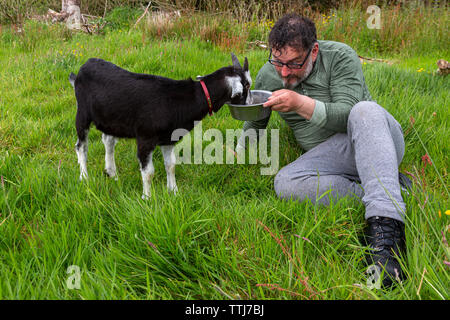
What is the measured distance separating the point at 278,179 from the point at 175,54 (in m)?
3.27

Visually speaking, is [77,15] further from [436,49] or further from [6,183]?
[436,49]

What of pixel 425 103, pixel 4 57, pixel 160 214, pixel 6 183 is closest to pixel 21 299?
pixel 160 214

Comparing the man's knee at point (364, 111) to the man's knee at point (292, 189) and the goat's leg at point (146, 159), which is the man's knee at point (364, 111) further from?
the goat's leg at point (146, 159)

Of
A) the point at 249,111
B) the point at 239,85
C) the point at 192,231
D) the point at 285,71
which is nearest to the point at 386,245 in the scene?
the point at 192,231

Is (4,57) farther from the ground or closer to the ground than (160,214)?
farther from the ground

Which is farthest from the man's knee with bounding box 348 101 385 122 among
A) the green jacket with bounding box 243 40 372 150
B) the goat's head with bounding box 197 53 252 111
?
the goat's head with bounding box 197 53 252 111

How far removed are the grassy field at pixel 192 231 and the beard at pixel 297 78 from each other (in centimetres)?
71

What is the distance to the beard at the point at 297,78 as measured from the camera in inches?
100

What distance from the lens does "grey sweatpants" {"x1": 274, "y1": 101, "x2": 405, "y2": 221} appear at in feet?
6.46
